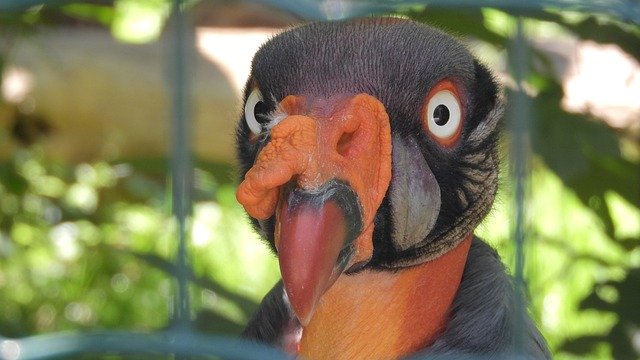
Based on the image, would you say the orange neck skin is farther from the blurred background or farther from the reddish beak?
the reddish beak

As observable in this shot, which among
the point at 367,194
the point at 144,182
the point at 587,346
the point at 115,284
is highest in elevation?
the point at 367,194

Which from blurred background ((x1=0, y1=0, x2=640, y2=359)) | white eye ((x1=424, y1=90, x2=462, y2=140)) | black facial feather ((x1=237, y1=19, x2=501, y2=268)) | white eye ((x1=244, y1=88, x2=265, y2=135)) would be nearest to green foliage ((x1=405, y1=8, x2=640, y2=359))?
blurred background ((x1=0, y1=0, x2=640, y2=359))

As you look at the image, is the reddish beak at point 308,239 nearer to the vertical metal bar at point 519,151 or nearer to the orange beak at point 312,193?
the orange beak at point 312,193

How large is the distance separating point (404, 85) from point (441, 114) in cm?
10

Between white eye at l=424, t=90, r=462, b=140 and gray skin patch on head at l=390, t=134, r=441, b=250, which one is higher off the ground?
white eye at l=424, t=90, r=462, b=140

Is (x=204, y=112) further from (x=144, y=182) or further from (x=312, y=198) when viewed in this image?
(x=312, y=198)

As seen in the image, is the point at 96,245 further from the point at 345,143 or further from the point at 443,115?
the point at 345,143

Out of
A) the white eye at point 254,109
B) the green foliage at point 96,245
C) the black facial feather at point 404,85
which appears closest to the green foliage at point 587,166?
the black facial feather at point 404,85

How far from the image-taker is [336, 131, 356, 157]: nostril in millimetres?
1343

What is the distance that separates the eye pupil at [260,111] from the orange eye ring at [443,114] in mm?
248

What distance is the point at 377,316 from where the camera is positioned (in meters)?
1.62

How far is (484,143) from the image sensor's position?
1721 millimetres

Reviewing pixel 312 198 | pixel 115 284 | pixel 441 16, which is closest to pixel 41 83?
pixel 115 284

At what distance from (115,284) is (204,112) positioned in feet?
3.29
